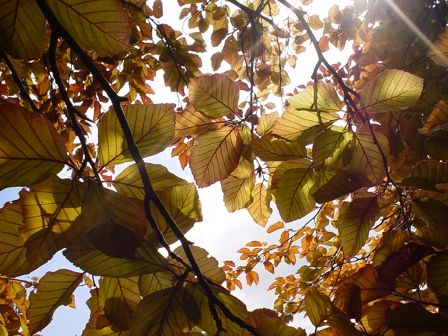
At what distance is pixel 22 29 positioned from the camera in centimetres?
58

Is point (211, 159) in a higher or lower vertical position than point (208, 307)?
higher

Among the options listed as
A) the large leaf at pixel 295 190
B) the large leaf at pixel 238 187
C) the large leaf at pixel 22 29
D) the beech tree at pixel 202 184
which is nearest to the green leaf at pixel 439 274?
the beech tree at pixel 202 184

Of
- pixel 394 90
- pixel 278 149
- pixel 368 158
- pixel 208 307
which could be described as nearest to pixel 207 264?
pixel 208 307

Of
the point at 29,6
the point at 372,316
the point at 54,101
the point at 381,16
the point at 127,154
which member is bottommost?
the point at 372,316

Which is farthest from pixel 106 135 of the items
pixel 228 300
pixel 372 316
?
pixel 372 316

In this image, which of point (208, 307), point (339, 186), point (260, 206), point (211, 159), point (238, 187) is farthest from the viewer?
point (260, 206)

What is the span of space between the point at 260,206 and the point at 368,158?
1.80 feet

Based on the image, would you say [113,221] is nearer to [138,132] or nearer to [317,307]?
[138,132]

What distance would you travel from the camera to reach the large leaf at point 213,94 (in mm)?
936

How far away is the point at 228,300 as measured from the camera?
65 centimetres

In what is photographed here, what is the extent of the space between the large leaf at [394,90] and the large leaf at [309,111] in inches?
3.0

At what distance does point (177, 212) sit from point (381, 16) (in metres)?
1.42

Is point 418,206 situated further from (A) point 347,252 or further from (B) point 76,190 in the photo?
(B) point 76,190

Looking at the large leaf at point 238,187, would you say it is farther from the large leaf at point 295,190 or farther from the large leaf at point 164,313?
the large leaf at point 164,313
